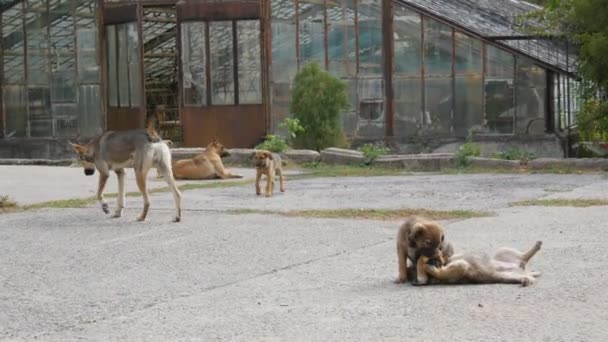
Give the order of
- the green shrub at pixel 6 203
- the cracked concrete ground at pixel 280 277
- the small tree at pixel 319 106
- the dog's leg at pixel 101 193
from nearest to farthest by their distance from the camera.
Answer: the cracked concrete ground at pixel 280 277, the dog's leg at pixel 101 193, the green shrub at pixel 6 203, the small tree at pixel 319 106

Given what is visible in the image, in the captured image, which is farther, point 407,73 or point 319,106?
point 407,73

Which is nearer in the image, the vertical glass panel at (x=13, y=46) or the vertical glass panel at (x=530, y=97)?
the vertical glass panel at (x=530, y=97)

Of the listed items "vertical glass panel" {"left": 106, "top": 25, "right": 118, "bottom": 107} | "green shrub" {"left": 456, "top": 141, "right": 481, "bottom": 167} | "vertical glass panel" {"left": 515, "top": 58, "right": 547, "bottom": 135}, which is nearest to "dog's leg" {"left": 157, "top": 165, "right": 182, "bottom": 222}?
"green shrub" {"left": 456, "top": 141, "right": 481, "bottom": 167}

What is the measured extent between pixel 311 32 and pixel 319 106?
323 centimetres

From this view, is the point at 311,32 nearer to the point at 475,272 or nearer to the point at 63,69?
the point at 63,69

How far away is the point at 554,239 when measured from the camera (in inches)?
476

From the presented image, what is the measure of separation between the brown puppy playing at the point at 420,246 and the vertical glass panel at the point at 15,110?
23160 millimetres

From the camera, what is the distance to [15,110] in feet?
102

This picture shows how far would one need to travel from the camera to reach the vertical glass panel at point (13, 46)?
31016 millimetres

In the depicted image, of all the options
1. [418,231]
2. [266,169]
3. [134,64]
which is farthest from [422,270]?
[134,64]

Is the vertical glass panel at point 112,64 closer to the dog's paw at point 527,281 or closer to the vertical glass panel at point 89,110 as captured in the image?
the vertical glass panel at point 89,110

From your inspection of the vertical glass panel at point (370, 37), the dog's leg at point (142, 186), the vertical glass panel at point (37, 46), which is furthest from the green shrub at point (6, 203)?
the vertical glass panel at point (37, 46)

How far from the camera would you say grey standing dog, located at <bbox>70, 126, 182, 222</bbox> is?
49.8 feet

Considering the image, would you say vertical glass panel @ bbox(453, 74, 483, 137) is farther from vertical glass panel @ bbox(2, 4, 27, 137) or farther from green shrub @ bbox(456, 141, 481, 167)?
vertical glass panel @ bbox(2, 4, 27, 137)
